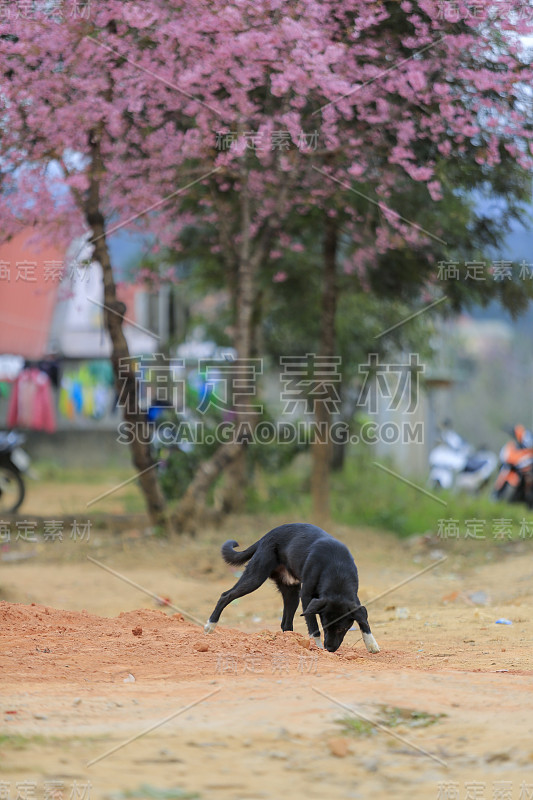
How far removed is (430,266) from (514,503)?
503cm

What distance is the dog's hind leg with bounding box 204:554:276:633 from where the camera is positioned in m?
6.04

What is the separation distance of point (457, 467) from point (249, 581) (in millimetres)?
10851

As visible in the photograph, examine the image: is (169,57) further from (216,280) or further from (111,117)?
(216,280)

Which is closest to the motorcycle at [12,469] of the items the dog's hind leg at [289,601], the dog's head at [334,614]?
the dog's hind leg at [289,601]

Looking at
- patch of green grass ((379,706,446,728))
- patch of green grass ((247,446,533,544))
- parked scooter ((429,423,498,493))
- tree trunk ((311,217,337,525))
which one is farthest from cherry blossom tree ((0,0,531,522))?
patch of green grass ((379,706,446,728))

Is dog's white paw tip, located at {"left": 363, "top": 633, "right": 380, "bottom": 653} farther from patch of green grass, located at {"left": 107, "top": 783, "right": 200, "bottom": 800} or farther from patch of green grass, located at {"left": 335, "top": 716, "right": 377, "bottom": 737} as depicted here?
patch of green grass, located at {"left": 107, "top": 783, "right": 200, "bottom": 800}

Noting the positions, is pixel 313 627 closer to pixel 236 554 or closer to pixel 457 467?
pixel 236 554

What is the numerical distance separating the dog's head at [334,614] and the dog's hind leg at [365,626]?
23 millimetres

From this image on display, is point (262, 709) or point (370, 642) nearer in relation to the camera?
point (262, 709)

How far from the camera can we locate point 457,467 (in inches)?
646

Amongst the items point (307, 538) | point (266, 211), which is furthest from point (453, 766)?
point (266, 211)

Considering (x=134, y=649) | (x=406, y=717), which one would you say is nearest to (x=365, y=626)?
(x=134, y=649)

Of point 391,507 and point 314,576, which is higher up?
point 314,576

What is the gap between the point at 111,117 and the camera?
Result: 31.8 ft
